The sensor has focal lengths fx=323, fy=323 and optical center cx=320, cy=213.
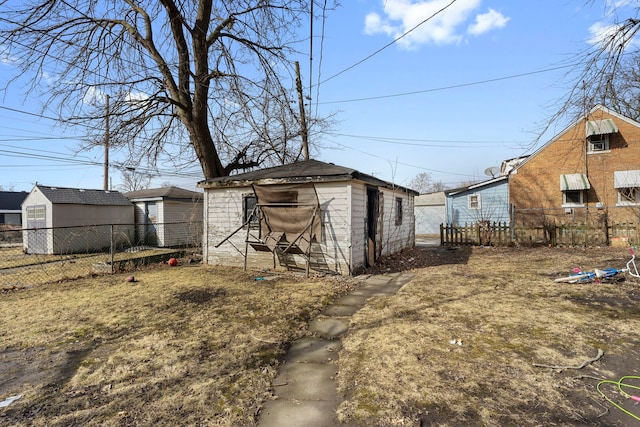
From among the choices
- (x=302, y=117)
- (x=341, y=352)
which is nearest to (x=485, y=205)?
(x=302, y=117)

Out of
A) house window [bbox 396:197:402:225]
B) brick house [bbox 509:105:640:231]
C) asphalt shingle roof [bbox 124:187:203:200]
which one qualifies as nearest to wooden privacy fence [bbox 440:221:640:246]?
brick house [bbox 509:105:640:231]

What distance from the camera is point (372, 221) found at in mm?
9609

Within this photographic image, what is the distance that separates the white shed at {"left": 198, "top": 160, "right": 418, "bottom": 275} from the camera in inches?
313

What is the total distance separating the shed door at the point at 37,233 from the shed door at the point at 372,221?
15116 mm

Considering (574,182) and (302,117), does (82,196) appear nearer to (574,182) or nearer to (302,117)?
(302,117)

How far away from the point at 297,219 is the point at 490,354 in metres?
5.43

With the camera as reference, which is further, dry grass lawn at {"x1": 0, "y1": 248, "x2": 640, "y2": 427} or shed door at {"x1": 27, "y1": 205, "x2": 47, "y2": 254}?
shed door at {"x1": 27, "y1": 205, "x2": 47, "y2": 254}

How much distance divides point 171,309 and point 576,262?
35.4ft

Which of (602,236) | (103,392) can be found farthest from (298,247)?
(602,236)

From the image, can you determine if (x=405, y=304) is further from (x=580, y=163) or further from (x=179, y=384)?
(x=580, y=163)

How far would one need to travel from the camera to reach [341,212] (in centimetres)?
792

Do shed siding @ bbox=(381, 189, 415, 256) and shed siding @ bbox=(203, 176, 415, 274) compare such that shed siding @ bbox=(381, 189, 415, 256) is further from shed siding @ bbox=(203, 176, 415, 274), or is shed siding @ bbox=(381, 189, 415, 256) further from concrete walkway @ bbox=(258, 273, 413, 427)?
concrete walkway @ bbox=(258, 273, 413, 427)

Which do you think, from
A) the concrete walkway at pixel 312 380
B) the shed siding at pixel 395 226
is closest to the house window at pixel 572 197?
the shed siding at pixel 395 226

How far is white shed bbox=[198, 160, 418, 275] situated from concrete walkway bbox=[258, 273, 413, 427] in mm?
2829
